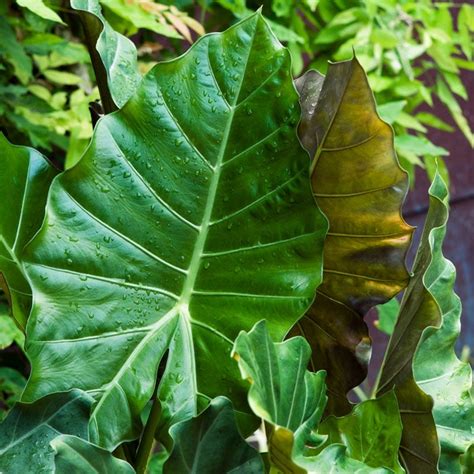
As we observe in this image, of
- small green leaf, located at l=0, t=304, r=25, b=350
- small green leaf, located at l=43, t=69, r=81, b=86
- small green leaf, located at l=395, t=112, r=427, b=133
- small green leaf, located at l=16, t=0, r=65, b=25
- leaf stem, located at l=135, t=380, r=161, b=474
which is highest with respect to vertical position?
small green leaf, located at l=16, t=0, r=65, b=25

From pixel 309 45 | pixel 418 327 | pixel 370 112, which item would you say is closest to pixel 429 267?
pixel 418 327

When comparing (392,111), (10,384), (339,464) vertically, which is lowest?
(10,384)

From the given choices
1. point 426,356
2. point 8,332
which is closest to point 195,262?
point 426,356

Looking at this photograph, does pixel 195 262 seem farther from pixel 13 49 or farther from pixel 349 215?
pixel 13 49

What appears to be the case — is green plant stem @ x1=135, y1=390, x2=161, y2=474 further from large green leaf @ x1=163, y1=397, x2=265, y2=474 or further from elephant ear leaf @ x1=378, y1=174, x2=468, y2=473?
elephant ear leaf @ x1=378, y1=174, x2=468, y2=473

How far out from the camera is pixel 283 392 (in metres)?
0.72

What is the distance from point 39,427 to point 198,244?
0.24m

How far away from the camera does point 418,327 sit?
86 cm

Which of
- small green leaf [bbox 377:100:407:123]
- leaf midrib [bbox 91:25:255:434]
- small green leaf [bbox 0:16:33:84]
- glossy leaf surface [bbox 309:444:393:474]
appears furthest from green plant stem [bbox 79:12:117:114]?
small green leaf [bbox 377:100:407:123]

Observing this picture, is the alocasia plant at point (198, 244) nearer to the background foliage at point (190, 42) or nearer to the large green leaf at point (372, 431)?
the large green leaf at point (372, 431)

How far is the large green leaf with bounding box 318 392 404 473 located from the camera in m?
0.82

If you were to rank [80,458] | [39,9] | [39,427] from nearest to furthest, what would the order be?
[80,458] → [39,427] → [39,9]

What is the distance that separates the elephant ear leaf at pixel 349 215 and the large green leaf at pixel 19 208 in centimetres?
30

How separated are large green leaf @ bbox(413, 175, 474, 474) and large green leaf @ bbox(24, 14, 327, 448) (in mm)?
165
